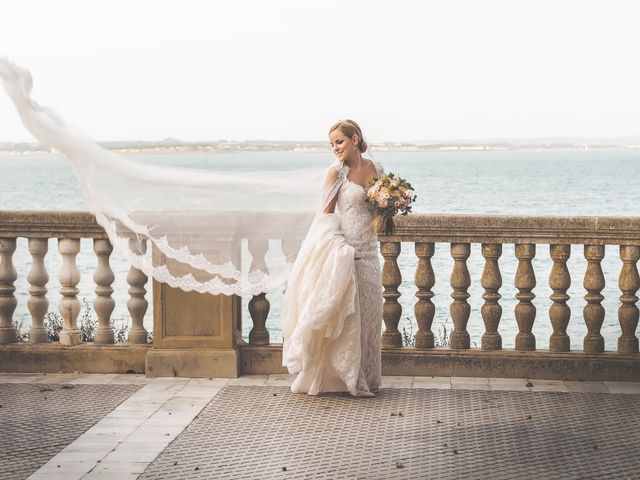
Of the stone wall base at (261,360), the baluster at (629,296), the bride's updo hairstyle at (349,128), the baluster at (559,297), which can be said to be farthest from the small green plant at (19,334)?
the baluster at (629,296)

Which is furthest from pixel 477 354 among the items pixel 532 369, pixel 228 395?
pixel 228 395

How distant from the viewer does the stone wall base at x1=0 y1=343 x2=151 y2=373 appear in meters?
8.00

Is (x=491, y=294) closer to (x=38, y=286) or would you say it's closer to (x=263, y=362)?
(x=263, y=362)

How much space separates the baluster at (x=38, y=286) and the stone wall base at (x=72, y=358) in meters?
0.14

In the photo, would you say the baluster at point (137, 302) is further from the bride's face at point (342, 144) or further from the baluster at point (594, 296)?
the baluster at point (594, 296)

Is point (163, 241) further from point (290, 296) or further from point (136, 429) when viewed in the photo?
point (136, 429)

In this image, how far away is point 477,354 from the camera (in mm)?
7789

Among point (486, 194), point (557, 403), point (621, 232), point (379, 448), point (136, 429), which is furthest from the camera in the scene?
point (486, 194)

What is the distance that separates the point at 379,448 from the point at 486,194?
200ft

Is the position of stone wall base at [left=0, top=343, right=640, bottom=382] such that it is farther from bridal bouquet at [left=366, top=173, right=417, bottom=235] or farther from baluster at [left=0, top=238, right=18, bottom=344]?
bridal bouquet at [left=366, top=173, right=417, bottom=235]

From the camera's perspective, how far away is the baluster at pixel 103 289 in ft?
26.1

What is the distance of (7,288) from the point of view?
26.7 ft

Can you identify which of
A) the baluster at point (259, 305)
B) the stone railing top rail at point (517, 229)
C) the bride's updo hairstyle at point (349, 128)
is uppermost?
the bride's updo hairstyle at point (349, 128)

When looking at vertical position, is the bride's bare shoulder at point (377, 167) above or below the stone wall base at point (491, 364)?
above
